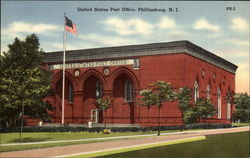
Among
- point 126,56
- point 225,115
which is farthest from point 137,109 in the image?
point 225,115

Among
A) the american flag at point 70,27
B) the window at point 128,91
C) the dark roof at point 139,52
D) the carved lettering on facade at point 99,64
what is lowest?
the window at point 128,91

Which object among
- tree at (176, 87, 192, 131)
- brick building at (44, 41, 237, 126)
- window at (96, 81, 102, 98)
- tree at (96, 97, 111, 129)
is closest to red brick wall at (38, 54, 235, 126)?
brick building at (44, 41, 237, 126)

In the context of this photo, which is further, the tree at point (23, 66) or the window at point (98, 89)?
the window at point (98, 89)

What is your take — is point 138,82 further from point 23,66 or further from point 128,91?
point 23,66

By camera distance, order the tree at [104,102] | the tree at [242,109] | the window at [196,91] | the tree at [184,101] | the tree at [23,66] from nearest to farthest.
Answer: the tree at [23,66]
the tree at [184,101]
the tree at [104,102]
the window at [196,91]
the tree at [242,109]

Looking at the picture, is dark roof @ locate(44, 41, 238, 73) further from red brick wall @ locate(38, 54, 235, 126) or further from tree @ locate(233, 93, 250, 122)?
tree @ locate(233, 93, 250, 122)

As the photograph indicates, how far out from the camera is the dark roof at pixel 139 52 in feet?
148

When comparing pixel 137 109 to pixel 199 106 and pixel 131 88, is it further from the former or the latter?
pixel 199 106

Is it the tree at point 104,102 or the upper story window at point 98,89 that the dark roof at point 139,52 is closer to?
the upper story window at point 98,89

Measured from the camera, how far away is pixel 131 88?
49875 mm

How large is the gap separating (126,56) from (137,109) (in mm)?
6972

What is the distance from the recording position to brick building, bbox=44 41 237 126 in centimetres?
4503

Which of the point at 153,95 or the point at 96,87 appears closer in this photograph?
the point at 153,95

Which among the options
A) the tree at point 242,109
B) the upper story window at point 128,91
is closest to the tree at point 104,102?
the upper story window at point 128,91
